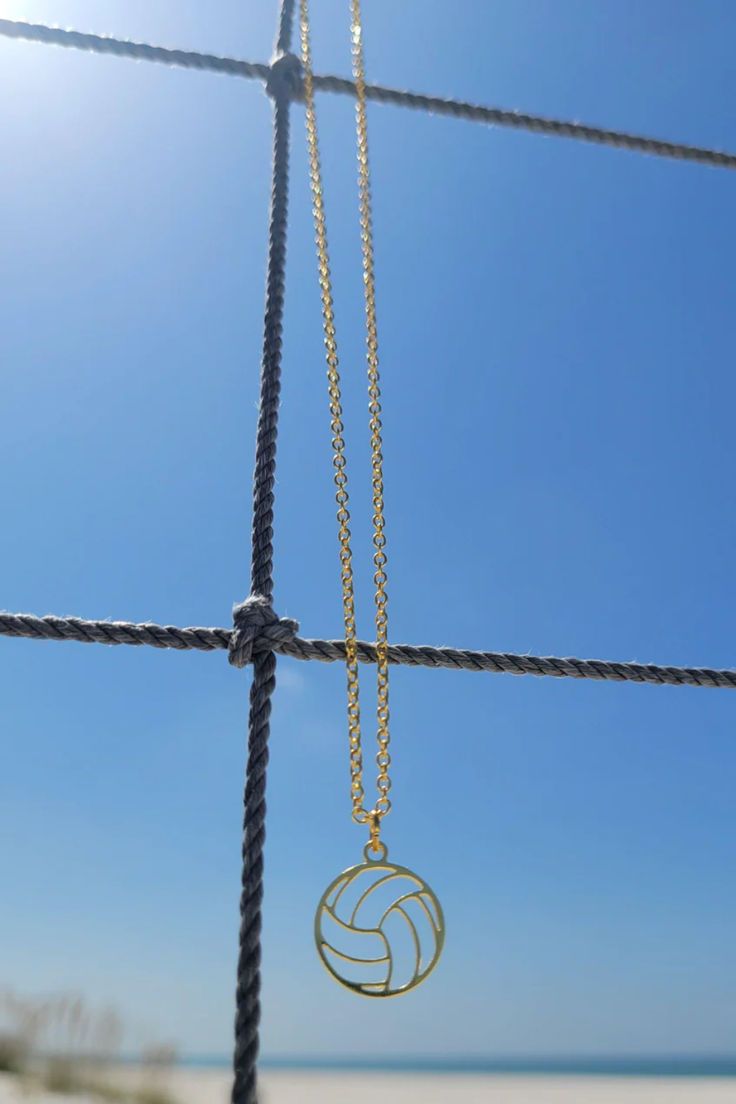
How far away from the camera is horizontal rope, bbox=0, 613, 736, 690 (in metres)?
0.75

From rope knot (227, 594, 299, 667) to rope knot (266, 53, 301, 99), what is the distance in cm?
69

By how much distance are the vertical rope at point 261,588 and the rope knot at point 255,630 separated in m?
0.01

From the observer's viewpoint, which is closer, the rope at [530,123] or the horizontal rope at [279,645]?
the horizontal rope at [279,645]

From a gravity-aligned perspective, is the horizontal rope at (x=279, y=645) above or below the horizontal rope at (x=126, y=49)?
below

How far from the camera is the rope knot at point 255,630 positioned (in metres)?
0.75

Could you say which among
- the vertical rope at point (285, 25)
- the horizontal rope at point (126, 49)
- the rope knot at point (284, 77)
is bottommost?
the rope knot at point (284, 77)

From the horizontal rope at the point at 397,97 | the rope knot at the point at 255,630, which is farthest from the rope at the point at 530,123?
the rope knot at the point at 255,630

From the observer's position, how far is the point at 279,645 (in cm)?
76

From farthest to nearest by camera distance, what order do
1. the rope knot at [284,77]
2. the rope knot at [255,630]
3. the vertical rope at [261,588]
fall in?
1. the rope knot at [284,77]
2. the rope knot at [255,630]
3. the vertical rope at [261,588]

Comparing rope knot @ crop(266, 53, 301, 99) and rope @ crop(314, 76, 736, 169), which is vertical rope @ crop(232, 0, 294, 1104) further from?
rope @ crop(314, 76, 736, 169)

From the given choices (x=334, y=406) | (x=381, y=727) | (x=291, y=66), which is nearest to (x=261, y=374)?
(x=334, y=406)

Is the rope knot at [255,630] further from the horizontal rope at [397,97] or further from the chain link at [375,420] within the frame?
the horizontal rope at [397,97]

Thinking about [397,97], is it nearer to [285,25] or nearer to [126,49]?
[285,25]

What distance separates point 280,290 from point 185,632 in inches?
14.8
